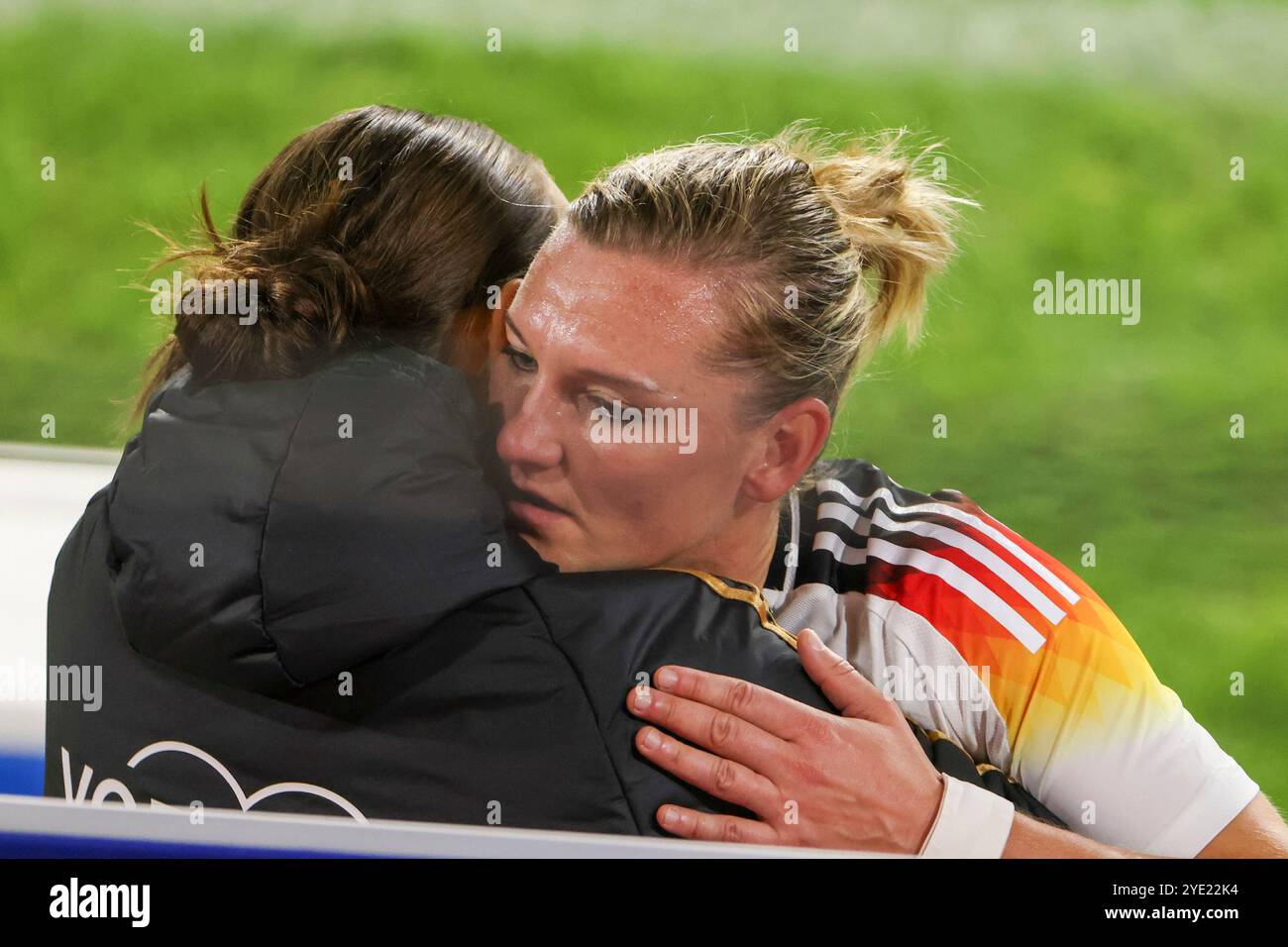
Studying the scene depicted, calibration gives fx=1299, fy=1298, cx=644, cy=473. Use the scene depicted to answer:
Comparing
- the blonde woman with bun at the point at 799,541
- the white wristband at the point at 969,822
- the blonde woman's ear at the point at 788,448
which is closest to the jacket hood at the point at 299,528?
the blonde woman with bun at the point at 799,541

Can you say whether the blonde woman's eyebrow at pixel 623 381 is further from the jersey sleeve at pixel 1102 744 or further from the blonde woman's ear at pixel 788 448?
the jersey sleeve at pixel 1102 744

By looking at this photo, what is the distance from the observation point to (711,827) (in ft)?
3.93

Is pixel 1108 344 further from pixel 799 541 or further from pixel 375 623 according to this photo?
pixel 375 623

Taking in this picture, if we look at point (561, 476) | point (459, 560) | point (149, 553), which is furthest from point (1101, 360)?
point (149, 553)

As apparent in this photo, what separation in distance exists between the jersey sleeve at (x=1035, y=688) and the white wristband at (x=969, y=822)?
0.04m

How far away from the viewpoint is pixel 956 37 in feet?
4.53

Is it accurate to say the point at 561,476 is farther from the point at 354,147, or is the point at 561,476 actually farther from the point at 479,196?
the point at 354,147

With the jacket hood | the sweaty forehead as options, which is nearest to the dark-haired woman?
the jacket hood

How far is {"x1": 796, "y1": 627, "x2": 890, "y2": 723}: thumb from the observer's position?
1.22 m

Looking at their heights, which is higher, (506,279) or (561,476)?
(506,279)

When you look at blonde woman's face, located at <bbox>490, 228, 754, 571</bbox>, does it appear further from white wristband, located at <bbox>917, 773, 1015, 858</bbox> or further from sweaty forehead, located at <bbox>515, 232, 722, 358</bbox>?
white wristband, located at <bbox>917, 773, 1015, 858</bbox>

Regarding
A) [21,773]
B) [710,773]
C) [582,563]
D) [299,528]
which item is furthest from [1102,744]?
[21,773]

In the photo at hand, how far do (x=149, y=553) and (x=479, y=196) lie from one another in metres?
0.47

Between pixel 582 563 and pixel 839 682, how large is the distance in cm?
27
